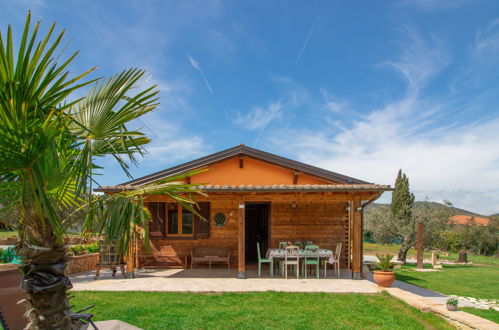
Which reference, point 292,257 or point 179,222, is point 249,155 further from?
point 292,257

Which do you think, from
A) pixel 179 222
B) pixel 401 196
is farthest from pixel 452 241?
pixel 179 222

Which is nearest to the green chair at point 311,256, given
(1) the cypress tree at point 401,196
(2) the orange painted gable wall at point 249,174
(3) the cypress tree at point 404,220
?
(2) the orange painted gable wall at point 249,174

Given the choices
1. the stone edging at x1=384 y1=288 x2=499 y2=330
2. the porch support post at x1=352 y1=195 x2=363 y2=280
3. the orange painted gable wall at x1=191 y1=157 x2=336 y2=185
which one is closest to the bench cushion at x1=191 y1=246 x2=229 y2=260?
the orange painted gable wall at x1=191 y1=157 x2=336 y2=185

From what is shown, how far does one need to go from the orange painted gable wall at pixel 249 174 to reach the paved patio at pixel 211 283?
3.07 meters

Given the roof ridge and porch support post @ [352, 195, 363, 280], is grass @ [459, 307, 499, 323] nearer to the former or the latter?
porch support post @ [352, 195, 363, 280]

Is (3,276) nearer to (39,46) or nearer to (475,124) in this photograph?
(39,46)

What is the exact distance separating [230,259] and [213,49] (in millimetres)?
8052

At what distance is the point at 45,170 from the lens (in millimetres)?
2873

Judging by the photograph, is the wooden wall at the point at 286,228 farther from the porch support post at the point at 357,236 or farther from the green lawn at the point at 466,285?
the green lawn at the point at 466,285

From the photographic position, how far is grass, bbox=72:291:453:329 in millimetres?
5492

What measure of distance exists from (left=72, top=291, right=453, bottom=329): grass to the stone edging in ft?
0.49

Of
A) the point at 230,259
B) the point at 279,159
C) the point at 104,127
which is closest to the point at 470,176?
the point at 279,159

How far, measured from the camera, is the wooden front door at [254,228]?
13.7 m

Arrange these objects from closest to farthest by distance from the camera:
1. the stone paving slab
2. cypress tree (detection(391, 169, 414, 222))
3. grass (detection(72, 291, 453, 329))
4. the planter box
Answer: the planter box
the stone paving slab
grass (detection(72, 291, 453, 329))
cypress tree (detection(391, 169, 414, 222))
